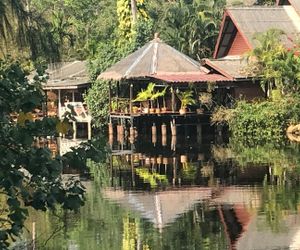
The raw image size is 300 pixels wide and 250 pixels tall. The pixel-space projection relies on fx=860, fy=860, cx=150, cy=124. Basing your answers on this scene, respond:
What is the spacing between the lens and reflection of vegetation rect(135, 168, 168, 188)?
21802mm

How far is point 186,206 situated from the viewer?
17.5 meters

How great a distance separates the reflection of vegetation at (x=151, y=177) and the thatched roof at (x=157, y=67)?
1249 centimetres

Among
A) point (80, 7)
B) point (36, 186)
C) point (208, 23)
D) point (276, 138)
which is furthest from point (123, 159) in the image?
point (80, 7)

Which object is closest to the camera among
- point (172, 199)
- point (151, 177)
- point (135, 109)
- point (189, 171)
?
point (172, 199)

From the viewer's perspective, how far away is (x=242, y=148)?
1188 inches

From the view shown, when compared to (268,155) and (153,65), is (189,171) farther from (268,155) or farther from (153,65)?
(153,65)

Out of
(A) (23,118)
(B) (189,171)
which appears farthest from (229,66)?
(A) (23,118)

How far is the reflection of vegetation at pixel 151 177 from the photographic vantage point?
21.8 metres

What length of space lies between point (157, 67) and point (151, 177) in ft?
53.1

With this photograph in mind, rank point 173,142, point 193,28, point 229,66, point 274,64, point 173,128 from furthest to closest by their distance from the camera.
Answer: point 193,28 → point 229,66 → point 173,128 → point 274,64 → point 173,142

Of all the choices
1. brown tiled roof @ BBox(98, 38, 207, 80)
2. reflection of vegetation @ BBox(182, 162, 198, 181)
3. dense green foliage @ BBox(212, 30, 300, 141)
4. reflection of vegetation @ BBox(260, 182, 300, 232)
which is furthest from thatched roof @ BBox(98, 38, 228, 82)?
reflection of vegetation @ BBox(260, 182, 300, 232)

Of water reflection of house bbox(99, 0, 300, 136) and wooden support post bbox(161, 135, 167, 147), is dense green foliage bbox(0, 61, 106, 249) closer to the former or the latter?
wooden support post bbox(161, 135, 167, 147)

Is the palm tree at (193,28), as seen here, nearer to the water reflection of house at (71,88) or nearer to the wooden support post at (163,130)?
the water reflection of house at (71,88)

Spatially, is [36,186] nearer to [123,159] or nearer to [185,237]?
[185,237]
